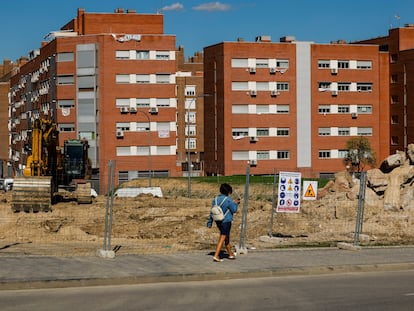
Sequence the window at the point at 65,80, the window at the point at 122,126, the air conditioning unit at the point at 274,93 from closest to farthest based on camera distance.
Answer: the window at the point at 122,126 < the window at the point at 65,80 < the air conditioning unit at the point at 274,93

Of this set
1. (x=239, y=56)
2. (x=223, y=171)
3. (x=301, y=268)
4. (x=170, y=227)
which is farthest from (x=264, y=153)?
(x=301, y=268)

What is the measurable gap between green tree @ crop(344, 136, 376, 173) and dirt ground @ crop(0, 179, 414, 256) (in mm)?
46488

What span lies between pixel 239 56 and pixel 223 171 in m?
12.2

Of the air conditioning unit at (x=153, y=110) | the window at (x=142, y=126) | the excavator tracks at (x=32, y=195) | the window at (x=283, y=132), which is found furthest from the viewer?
the window at (x=283, y=132)

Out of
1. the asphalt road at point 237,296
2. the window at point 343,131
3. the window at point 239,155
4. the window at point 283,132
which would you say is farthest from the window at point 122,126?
the asphalt road at point 237,296

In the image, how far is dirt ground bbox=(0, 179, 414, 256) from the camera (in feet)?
76.9

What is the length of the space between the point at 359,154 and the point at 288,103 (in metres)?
9.32

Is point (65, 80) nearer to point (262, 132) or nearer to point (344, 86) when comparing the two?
→ point (262, 132)

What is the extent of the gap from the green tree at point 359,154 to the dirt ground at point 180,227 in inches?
1830

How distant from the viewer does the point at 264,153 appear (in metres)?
85.9

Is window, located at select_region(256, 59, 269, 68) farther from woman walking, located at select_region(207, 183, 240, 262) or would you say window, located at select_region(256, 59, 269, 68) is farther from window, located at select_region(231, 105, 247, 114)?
woman walking, located at select_region(207, 183, 240, 262)

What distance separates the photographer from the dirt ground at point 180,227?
2344 centimetres

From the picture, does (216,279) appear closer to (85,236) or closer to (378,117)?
(85,236)

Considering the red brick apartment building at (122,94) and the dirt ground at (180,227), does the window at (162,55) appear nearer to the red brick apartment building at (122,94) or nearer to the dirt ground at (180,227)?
the red brick apartment building at (122,94)
